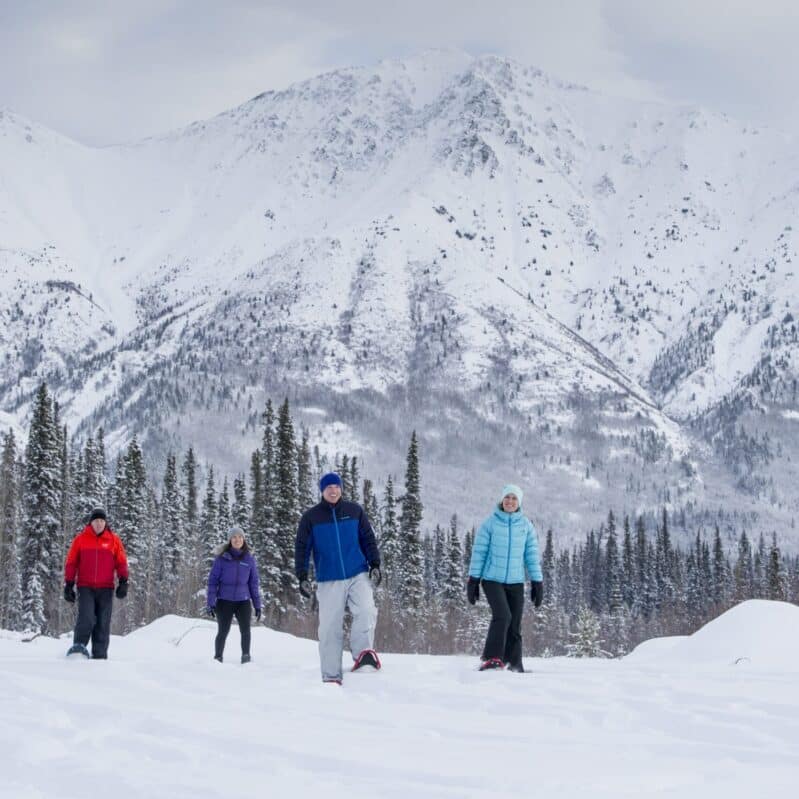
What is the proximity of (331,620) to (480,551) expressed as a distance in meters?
2.12

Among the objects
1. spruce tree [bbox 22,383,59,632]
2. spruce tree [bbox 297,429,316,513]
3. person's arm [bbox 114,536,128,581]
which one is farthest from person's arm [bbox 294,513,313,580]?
spruce tree [bbox 297,429,316,513]

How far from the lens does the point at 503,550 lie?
1262 centimetres

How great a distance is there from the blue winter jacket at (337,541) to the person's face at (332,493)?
71mm

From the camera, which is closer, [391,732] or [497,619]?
[391,732]

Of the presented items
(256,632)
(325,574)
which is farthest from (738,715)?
(256,632)

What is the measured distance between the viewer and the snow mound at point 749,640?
17.7 metres

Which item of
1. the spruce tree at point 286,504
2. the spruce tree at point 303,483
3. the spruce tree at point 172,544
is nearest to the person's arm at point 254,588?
the spruce tree at point 286,504

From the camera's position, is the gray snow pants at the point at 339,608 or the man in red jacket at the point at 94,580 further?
the man in red jacket at the point at 94,580

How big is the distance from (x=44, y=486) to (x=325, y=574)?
35541 mm

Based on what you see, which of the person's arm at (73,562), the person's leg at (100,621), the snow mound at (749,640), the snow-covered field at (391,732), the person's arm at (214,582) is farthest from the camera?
the snow mound at (749,640)

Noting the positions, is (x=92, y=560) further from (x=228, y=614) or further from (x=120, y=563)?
(x=228, y=614)

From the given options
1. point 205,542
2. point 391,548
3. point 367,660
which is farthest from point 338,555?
point 205,542

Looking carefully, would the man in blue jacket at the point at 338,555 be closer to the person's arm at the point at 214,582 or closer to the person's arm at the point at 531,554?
the person's arm at the point at 531,554

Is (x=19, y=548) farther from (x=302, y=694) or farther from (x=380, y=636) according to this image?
(x=302, y=694)
